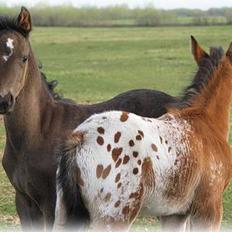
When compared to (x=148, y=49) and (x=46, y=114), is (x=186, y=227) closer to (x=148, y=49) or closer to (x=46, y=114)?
(x=46, y=114)

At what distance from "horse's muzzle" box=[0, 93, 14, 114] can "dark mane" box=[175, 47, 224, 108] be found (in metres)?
1.36

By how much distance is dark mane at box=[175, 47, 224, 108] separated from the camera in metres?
5.53

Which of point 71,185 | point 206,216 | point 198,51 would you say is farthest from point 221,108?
point 71,185

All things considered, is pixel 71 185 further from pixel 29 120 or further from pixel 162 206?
pixel 29 120

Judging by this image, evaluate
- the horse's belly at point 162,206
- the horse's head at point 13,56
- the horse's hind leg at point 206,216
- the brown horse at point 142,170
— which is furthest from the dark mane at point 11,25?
the horse's hind leg at point 206,216

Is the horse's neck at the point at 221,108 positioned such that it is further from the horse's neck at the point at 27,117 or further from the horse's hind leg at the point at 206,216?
the horse's neck at the point at 27,117

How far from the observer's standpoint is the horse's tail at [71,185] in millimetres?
4570

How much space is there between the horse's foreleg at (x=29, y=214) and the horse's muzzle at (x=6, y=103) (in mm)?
866

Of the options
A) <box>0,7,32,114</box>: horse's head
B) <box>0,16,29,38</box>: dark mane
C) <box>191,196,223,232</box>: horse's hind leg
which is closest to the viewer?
<box>191,196,223,232</box>: horse's hind leg

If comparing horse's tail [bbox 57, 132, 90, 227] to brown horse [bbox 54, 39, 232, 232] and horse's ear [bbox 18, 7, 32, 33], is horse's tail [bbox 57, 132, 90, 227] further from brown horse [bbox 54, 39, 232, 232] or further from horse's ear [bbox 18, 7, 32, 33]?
horse's ear [bbox 18, 7, 32, 33]

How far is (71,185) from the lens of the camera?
4.57 meters

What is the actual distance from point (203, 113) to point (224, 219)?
2.86 metres

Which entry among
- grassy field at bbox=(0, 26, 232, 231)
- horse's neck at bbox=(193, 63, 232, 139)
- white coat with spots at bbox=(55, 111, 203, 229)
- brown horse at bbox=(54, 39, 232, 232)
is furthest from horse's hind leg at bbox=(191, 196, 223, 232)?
grassy field at bbox=(0, 26, 232, 231)

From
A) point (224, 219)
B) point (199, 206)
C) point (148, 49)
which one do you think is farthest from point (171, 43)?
point (199, 206)
